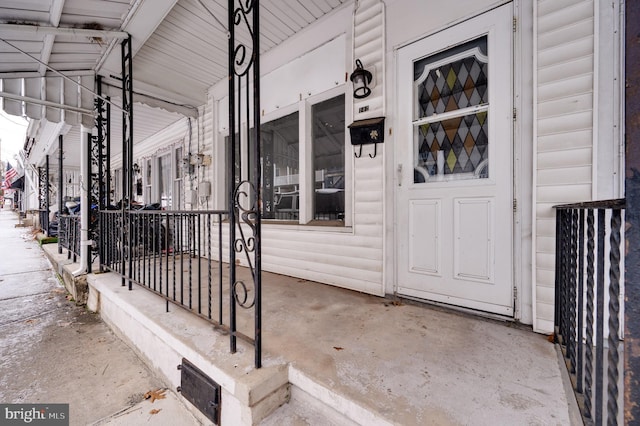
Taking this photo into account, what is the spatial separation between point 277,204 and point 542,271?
314cm

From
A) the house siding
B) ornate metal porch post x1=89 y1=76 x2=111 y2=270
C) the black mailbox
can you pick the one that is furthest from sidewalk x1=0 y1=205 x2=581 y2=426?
the black mailbox

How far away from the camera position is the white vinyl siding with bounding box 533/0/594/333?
1.76m

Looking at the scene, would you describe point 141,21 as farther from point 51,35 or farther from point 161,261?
point 161,261

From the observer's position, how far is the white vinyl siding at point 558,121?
1.76m

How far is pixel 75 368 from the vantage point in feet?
7.02

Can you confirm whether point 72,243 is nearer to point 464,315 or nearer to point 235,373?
point 235,373

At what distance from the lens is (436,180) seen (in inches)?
96.2

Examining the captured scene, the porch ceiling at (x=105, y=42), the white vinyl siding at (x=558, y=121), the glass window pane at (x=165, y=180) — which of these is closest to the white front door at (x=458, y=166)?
the white vinyl siding at (x=558, y=121)

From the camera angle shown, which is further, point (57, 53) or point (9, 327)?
point (57, 53)

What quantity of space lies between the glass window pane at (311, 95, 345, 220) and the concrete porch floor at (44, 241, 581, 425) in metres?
1.39

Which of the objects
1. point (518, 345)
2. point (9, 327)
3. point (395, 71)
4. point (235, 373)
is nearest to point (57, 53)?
point (9, 327)

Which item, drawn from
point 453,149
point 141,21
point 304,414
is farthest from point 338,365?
point 141,21

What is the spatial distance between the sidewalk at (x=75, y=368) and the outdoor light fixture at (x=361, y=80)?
298cm

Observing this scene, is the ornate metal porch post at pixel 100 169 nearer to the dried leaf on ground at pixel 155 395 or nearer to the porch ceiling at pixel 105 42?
the porch ceiling at pixel 105 42
